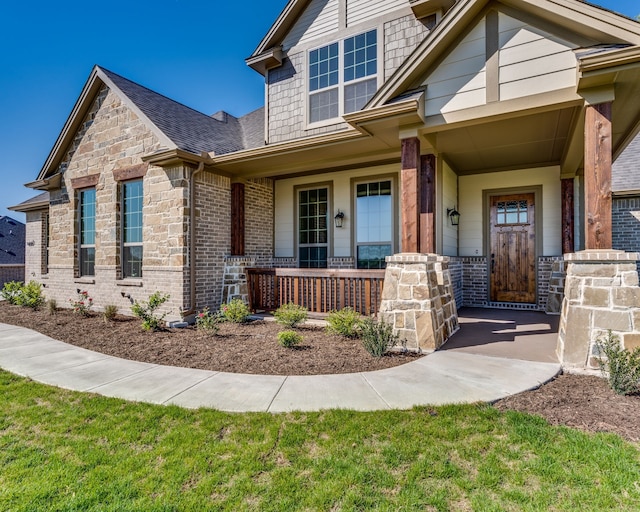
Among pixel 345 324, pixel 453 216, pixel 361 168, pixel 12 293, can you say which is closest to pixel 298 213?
pixel 361 168

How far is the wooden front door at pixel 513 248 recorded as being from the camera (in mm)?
8047

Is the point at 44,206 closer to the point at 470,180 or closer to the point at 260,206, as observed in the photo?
the point at 260,206

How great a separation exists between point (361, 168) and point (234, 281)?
398 cm

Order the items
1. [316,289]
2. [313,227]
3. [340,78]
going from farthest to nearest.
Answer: [313,227] < [340,78] < [316,289]

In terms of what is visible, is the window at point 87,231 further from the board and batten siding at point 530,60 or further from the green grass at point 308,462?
the board and batten siding at point 530,60

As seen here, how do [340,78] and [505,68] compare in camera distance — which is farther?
[340,78]

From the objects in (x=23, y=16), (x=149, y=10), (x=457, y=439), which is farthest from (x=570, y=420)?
(x=23, y=16)

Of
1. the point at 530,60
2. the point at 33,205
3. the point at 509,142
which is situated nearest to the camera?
the point at 530,60

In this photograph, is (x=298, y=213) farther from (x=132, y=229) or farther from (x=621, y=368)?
(x=621, y=368)

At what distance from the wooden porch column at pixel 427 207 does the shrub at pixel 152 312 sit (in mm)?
5117

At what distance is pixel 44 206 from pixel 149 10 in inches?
289

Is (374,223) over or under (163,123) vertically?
under

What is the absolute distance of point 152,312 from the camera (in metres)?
6.89

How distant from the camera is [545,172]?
Answer: 7820 millimetres
